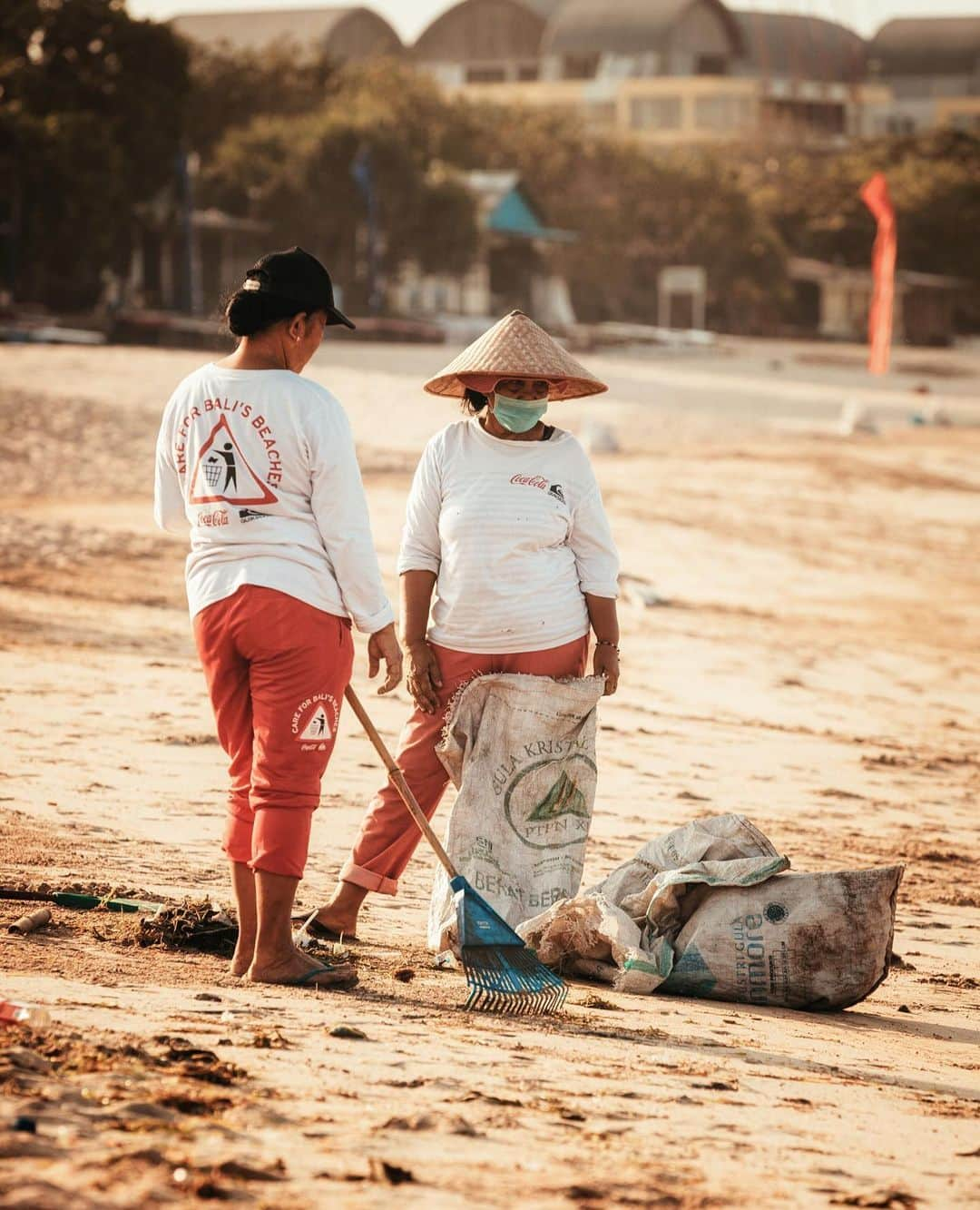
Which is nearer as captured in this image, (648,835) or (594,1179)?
(594,1179)

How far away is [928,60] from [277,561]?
8567 centimetres

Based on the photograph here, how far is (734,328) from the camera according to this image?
48.9 metres

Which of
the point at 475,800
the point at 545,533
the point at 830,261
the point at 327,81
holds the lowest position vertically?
the point at 475,800

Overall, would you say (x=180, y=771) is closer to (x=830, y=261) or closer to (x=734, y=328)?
(x=734, y=328)

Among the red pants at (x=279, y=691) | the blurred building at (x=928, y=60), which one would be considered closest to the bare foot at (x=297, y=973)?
the red pants at (x=279, y=691)

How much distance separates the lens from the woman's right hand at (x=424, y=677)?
4.56 meters

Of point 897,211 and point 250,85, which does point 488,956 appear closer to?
point 250,85

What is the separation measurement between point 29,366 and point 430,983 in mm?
18580

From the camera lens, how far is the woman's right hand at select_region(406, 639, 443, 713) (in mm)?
4559

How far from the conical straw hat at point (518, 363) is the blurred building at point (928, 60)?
3163 inches

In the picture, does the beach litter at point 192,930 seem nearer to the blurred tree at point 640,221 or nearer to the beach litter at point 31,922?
the beach litter at point 31,922

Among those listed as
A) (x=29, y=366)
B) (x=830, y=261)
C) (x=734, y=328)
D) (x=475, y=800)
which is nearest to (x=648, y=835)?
(x=475, y=800)

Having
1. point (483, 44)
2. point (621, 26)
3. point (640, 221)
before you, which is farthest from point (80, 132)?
point (483, 44)

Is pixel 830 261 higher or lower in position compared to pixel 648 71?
lower
